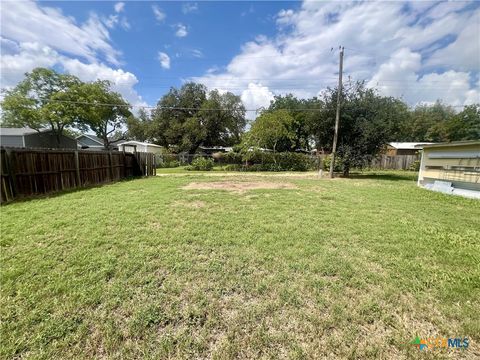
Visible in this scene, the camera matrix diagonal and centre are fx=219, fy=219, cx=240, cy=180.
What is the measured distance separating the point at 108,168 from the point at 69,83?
695 inches

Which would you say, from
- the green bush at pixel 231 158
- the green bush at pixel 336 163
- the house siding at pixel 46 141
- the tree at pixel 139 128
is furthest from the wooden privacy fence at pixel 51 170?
the tree at pixel 139 128

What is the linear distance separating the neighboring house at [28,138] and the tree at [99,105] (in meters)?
3.59

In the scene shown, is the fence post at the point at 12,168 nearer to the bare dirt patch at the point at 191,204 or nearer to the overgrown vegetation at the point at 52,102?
the bare dirt patch at the point at 191,204

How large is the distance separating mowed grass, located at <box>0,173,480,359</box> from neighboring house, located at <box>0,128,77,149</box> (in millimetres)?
22191

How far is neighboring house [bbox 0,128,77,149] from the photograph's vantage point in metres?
19.8

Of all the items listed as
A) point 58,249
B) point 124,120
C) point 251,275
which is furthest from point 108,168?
point 124,120

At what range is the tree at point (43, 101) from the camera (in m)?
20.1

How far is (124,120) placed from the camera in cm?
3094

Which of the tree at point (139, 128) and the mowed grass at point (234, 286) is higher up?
the tree at point (139, 128)

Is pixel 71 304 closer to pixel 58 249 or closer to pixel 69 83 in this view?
pixel 58 249

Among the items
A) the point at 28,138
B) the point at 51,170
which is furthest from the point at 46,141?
the point at 51,170

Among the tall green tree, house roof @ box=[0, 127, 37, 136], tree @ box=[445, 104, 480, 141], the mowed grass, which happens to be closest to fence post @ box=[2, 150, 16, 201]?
the mowed grass

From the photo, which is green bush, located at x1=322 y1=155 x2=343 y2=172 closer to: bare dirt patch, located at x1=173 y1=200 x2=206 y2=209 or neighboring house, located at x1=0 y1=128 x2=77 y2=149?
bare dirt patch, located at x1=173 y1=200 x2=206 y2=209

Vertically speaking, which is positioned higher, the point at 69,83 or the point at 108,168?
the point at 69,83
